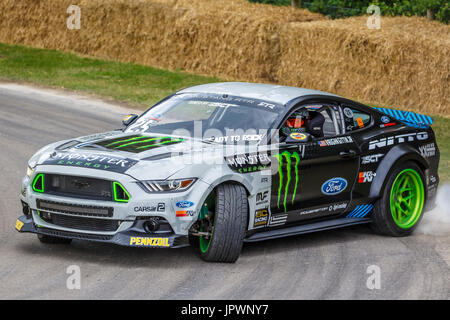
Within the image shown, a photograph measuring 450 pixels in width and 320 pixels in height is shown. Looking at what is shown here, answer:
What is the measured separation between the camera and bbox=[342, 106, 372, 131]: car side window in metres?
8.78

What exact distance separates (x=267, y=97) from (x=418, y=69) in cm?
1143

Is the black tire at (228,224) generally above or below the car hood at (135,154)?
below

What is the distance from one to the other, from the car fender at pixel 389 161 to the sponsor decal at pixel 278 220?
122 cm

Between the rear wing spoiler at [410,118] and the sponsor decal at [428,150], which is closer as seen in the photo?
the sponsor decal at [428,150]

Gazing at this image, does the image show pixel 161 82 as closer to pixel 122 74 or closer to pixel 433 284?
pixel 122 74

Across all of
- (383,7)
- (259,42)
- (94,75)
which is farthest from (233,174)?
(383,7)

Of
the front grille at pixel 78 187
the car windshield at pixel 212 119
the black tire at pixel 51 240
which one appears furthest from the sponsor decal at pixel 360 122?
the black tire at pixel 51 240

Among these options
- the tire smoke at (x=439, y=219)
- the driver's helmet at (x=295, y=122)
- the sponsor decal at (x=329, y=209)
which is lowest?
the tire smoke at (x=439, y=219)

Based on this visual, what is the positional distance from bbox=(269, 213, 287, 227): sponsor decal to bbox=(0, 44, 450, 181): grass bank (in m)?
11.1

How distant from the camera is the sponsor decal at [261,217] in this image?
24.8ft

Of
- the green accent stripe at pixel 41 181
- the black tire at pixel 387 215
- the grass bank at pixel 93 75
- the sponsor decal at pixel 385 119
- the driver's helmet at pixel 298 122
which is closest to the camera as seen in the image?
the green accent stripe at pixel 41 181

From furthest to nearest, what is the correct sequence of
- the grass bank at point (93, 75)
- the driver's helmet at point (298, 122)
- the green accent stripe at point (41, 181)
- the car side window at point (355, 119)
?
the grass bank at point (93, 75) → the car side window at point (355, 119) → the driver's helmet at point (298, 122) → the green accent stripe at point (41, 181)

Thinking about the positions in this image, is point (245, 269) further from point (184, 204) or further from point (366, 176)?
point (366, 176)

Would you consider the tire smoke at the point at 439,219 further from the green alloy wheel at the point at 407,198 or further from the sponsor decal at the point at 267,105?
the sponsor decal at the point at 267,105
